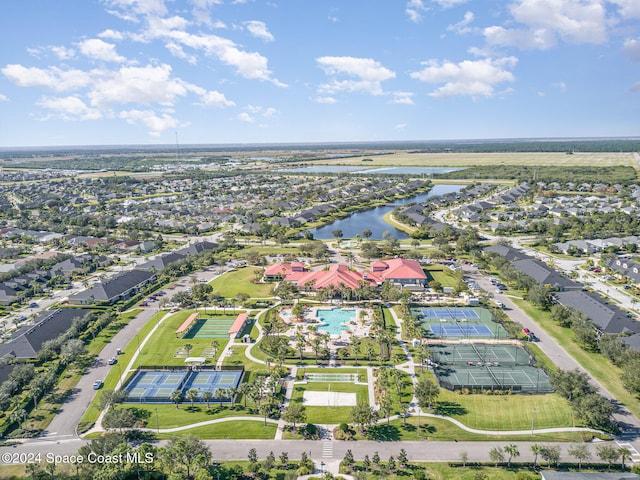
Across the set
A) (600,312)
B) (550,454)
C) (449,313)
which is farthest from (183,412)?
(600,312)

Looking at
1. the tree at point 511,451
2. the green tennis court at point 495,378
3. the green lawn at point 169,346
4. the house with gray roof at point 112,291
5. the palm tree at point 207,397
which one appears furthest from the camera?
the house with gray roof at point 112,291

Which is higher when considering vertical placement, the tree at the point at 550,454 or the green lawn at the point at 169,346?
the tree at the point at 550,454

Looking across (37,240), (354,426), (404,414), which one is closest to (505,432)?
(404,414)

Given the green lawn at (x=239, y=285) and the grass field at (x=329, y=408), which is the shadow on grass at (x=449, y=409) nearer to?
the grass field at (x=329, y=408)

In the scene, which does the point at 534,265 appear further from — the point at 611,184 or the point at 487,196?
the point at 611,184

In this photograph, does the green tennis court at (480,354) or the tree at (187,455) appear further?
the green tennis court at (480,354)

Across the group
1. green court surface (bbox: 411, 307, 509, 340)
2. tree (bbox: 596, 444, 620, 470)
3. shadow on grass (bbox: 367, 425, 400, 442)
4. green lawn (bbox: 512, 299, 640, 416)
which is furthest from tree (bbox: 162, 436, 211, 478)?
green lawn (bbox: 512, 299, 640, 416)

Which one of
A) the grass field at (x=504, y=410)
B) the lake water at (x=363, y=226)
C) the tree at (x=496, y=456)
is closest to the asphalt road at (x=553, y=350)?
the grass field at (x=504, y=410)

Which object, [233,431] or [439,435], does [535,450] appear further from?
[233,431]
